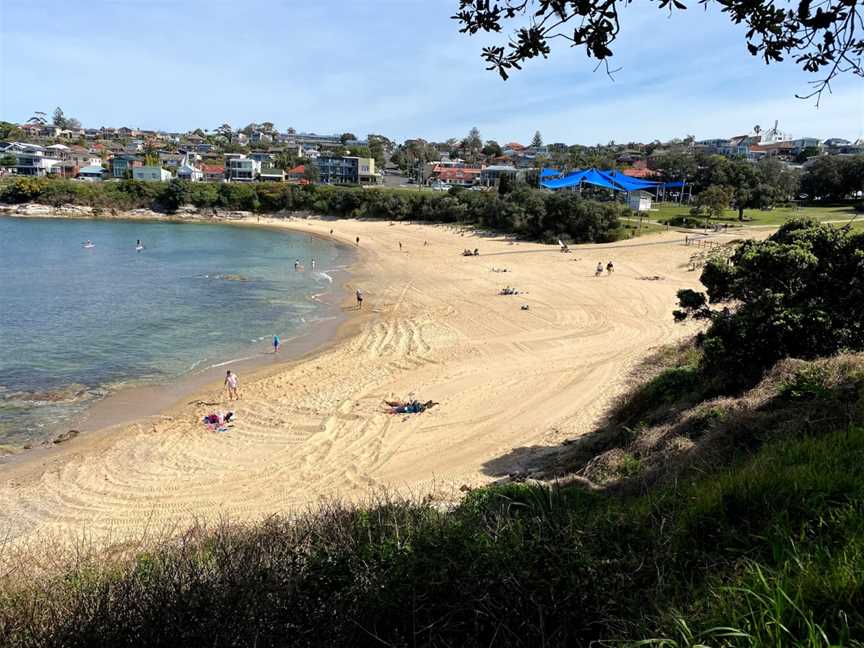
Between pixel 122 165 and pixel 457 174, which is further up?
pixel 122 165

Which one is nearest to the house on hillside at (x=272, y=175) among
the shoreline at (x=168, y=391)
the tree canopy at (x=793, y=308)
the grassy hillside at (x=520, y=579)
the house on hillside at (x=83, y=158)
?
the house on hillside at (x=83, y=158)

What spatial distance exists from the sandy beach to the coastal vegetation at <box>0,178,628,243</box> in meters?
29.7

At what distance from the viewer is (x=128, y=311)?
96.7ft

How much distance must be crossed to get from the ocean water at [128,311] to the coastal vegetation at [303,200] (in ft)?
59.3

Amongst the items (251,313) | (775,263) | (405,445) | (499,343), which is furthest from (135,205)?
(775,263)

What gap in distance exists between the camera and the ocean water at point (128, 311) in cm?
1939

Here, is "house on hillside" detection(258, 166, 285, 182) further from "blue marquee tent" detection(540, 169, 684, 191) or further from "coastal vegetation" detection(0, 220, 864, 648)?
"coastal vegetation" detection(0, 220, 864, 648)

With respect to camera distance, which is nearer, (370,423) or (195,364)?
(370,423)

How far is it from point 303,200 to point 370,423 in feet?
239

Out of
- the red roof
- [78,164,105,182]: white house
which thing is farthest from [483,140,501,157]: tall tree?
[78,164,105,182]: white house

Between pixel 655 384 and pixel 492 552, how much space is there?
9.50 meters

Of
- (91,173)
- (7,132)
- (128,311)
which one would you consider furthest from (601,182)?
(7,132)

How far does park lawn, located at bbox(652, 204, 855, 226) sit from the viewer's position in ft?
166

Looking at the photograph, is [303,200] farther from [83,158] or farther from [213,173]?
[83,158]
